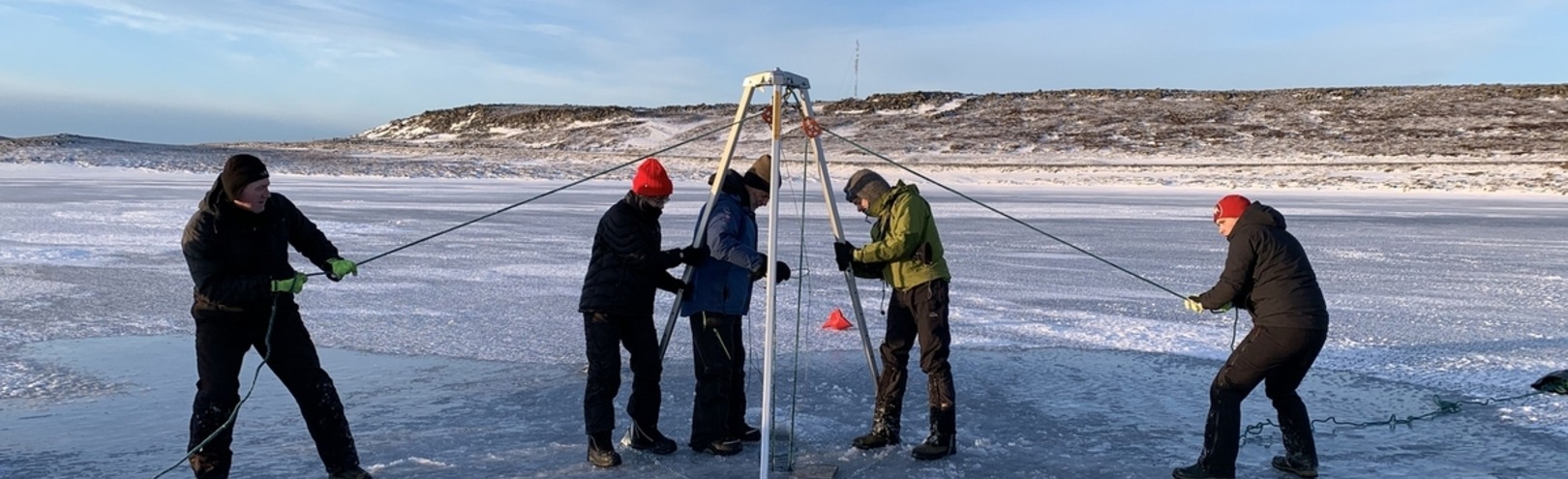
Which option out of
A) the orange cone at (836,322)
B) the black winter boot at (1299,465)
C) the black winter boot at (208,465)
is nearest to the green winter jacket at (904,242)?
the black winter boot at (1299,465)

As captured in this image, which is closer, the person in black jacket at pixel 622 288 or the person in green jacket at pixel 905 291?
the person in black jacket at pixel 622 288

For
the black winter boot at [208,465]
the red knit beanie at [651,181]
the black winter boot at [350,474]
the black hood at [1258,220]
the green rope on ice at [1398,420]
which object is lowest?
the green rope on ice at [1398,420]

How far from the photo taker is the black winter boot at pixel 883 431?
5.37m

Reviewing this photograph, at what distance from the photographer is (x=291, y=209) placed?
4648 millimetres

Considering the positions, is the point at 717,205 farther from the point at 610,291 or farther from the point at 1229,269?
the point at 1229,269

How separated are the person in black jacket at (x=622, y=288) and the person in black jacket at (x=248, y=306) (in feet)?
3.21

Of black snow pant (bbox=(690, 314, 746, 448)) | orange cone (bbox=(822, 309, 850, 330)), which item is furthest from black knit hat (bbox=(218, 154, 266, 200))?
orange cone (bbox=(822, 309, 850, 330))

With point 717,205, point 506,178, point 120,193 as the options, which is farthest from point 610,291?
point 506,178

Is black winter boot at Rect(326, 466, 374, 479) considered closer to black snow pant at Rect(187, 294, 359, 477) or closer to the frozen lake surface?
black snow pant at Rect(187, 294, 359, 477)

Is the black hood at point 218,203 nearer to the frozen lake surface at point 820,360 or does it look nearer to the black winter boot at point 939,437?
the frozen lake surface at point 820,360

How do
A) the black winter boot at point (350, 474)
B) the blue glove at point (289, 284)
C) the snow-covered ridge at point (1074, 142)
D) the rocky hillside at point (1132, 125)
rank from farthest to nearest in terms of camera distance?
1. the rocky hillside at point (1132, 125)
2. the snow-covered ridge at point (1074, 142)
3. the black winter boot at point (350, 474)
4. the blue glove at point (289, 284)

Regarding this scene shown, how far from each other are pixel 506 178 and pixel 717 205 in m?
28.2

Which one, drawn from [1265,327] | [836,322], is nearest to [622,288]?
[1265,327]

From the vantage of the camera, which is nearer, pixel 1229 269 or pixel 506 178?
pixel 1229 269
